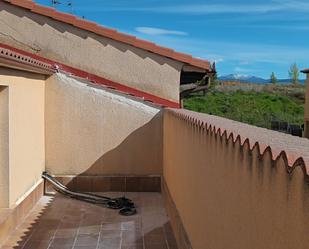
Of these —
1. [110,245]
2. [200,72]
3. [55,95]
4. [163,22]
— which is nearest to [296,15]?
[163,22]

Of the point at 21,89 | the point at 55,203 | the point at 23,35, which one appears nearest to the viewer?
the point at 21,89

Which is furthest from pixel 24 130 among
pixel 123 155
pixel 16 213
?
pixel 123 155

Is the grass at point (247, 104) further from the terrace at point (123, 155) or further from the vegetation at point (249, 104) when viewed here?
the terrace at point (123, 155)

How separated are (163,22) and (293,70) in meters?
47.2

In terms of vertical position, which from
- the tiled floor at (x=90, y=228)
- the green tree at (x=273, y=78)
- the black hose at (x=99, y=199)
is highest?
the green tree at (x=273, y=78)

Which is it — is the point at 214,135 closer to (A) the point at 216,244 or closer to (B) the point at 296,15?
(A) the point at 216,244

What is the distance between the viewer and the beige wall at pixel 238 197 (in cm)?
205

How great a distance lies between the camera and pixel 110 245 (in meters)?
7.01

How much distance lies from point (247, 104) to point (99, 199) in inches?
1553

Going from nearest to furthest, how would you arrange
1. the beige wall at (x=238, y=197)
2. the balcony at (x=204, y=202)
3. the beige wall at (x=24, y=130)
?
the beige wall at (x=238, y=197)
the balcony at (x=204, y=202)
the beige wall at (x=24, y=130)

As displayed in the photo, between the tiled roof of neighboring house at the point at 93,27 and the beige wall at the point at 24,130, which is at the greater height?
the tiled roof of neighboring house at the point at 93,27

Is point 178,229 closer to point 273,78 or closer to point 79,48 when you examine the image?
point 79,48

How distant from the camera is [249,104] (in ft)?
155

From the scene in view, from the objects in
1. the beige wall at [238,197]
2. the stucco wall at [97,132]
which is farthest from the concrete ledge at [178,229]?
the stucco wall at [97,132]
